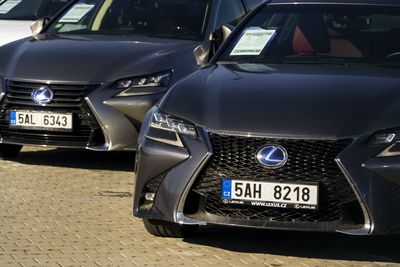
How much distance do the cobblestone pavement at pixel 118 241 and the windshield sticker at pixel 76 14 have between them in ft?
8.53

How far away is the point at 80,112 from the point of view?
30.5 ft

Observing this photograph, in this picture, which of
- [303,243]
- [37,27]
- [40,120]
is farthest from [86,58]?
[303,243]

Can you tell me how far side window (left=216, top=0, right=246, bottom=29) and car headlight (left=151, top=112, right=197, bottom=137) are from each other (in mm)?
3779

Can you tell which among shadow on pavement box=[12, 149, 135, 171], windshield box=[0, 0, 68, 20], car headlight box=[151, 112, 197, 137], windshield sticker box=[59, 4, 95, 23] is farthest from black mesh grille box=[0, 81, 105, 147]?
windshield box=[0, 0, 68, 20]

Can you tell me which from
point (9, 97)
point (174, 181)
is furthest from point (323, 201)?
point (9, 97)

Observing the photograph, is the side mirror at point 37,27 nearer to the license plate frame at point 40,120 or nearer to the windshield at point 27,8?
the license plate frame at point 40,120

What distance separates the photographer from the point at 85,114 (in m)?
9.28

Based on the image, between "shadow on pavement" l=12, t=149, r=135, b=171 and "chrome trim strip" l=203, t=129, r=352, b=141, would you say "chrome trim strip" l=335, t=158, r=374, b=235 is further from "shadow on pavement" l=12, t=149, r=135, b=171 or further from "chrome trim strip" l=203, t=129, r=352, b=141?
"shadow on pavement" l=12, t=149, r=135, b=171

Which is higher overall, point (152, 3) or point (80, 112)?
point (152, 3)

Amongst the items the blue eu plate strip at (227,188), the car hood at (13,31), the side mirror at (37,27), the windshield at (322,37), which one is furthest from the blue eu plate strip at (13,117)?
the blue eu plate strip at (227,188)

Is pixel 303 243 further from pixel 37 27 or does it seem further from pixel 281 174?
pixel 37 27

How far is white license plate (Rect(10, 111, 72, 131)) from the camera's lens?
9.34 meters

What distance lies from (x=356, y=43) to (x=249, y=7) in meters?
3.89

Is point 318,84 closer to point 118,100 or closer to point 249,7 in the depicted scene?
point 118,100
